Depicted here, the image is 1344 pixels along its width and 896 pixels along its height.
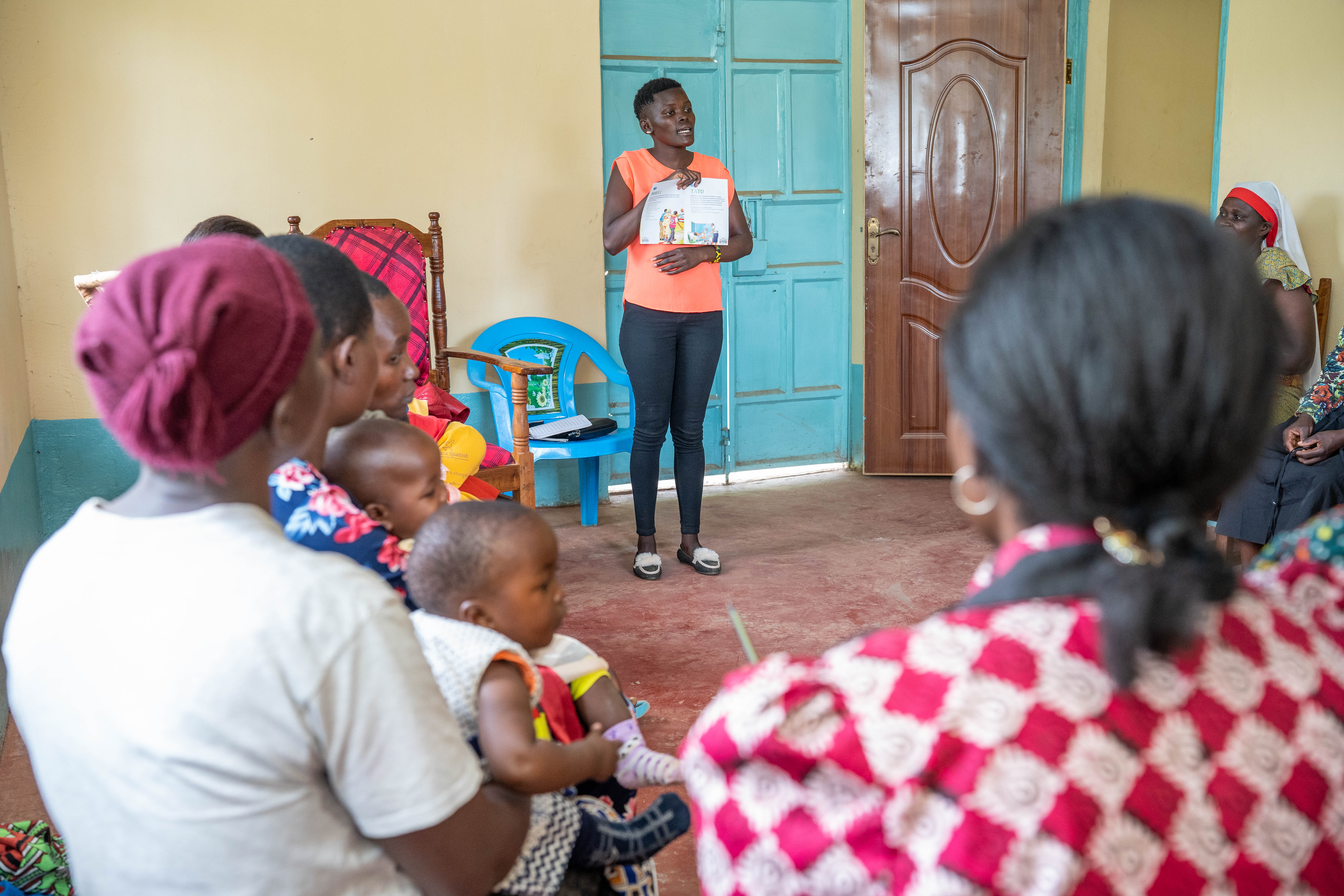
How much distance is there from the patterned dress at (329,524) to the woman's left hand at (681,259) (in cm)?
222

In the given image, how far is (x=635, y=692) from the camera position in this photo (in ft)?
9.04

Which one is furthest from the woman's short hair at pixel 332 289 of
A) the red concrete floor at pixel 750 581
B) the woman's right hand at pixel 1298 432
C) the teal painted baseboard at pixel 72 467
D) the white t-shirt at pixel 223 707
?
the teal painted baseboard at pixel 72 467

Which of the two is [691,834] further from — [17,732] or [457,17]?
[457,17]

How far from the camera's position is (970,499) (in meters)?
0.85

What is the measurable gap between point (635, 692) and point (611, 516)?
1.92 meters

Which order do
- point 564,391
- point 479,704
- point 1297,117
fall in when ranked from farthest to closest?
point 564,391, point 1297,117, point 479,704

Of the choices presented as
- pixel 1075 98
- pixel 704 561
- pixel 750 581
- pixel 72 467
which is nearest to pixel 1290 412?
pixel 750 581

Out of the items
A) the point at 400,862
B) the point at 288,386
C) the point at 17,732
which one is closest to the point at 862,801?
the point at 400,862

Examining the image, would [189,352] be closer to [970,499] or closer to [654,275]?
[970,499]

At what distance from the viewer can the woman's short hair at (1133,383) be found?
69cm

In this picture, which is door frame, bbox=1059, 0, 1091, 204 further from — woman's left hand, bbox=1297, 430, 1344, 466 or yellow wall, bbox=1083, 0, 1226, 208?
woman's left hand, bbox=1297, 430, 1344, 466

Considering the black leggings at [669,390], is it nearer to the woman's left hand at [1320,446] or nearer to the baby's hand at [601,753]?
the woman's left hand at [1320,446]

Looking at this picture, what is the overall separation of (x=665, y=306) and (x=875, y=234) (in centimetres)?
196

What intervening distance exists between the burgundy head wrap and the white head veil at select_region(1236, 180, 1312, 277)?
359 centimetres
